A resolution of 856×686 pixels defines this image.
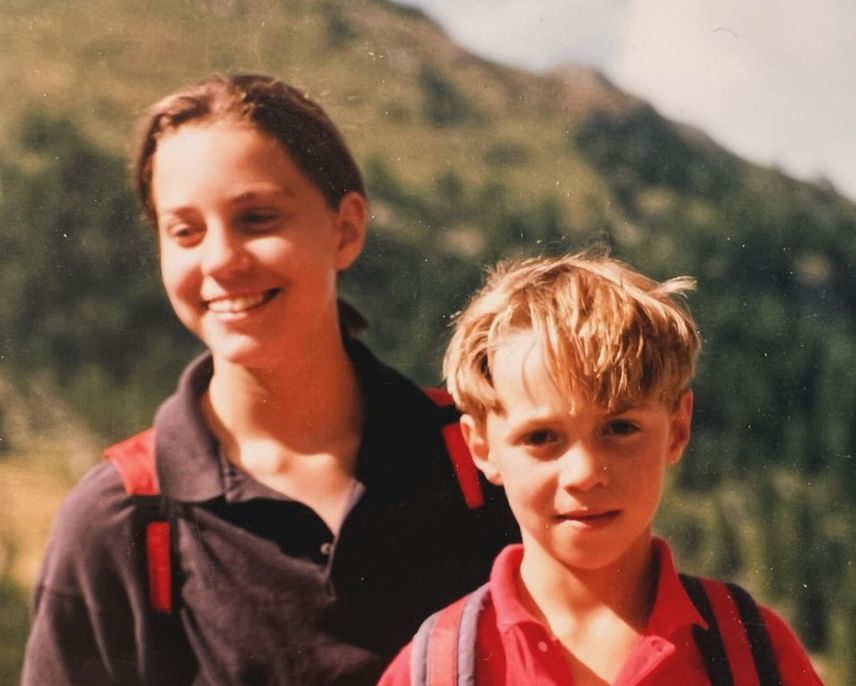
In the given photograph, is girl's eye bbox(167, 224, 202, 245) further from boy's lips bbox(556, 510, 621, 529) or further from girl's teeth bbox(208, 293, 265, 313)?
boy's lips bbox(556, 510, 621, 529)

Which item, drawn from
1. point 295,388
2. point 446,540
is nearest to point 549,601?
point 446,540

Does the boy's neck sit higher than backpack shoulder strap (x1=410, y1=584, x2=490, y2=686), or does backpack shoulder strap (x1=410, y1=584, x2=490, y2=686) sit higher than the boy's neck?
the boy's neck

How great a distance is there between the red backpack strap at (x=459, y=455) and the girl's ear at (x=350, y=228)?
34 centimetres

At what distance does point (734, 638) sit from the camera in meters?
2.24

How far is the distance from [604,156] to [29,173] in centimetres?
131

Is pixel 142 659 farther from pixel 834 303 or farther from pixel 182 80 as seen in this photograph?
pixel 834 303

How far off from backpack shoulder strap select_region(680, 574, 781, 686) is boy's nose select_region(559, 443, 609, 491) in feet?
1.13

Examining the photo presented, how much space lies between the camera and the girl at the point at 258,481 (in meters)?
2.49

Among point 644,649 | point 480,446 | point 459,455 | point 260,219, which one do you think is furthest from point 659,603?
point 260,219

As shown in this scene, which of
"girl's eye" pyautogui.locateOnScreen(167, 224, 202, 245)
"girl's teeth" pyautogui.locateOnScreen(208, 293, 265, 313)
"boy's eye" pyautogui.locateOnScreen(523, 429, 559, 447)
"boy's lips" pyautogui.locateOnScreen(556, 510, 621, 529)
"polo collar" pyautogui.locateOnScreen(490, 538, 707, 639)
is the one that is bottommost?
"polo collar" pyautogui.locateOnScreen(490, 538, 707, 639)

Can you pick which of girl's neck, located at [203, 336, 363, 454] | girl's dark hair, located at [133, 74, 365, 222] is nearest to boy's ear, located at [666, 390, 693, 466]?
girl's neck, located at [203, 336, 363, 454]

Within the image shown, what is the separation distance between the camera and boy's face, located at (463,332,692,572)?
2.17m

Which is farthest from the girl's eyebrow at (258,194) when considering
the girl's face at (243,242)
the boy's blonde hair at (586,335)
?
the boy's blonde hair at (586,335)

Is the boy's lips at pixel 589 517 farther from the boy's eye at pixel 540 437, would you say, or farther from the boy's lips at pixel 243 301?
the boy's lips at pixel 243 301
